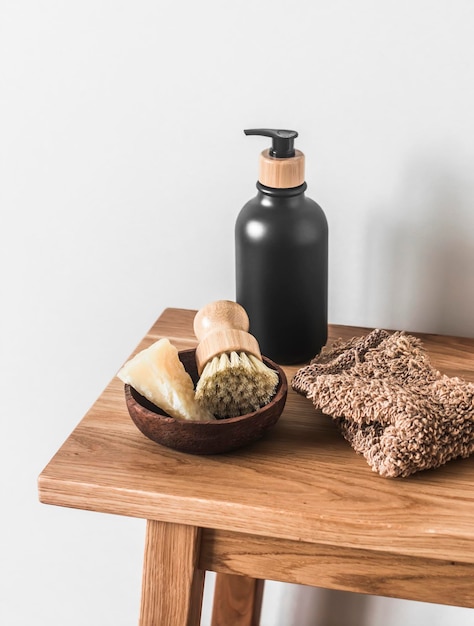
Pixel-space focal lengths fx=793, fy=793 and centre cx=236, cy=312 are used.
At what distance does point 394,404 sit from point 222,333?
5.6 inches

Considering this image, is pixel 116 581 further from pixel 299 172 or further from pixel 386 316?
pixel 299 172

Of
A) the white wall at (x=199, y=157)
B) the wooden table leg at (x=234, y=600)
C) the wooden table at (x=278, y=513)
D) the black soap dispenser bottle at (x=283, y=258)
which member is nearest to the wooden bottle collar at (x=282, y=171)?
the black soap dispenser bottle at (x=283, y=258)

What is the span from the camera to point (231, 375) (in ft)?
1.98

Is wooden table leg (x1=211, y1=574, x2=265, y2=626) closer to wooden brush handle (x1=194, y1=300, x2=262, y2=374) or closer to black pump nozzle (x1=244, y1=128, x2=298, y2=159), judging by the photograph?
wooden brush handle (x1=194, y1=300, x2=262, y2=374)

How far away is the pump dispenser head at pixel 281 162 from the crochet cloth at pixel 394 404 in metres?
0.16

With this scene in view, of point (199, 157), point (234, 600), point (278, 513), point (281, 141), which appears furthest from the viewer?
point (234, 600)

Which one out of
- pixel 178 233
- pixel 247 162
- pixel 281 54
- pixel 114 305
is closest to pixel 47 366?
pixel 114 305

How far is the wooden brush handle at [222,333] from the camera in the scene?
0.62 metres

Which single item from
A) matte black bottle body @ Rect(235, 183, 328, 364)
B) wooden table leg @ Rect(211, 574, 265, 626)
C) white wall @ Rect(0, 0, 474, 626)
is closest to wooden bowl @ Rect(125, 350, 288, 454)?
matte black bottle body @ Rect(235, 183, 328, 364)

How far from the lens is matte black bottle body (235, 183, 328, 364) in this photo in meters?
0.70

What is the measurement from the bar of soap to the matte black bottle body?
0.47 ft

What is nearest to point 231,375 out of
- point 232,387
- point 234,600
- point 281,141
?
point 232,387

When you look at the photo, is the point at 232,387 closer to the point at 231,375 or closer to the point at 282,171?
the point at 231,375

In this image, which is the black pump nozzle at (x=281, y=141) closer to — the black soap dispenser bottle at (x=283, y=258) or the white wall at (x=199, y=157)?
the black soap dispenser bottle at (x=283, y=258)
